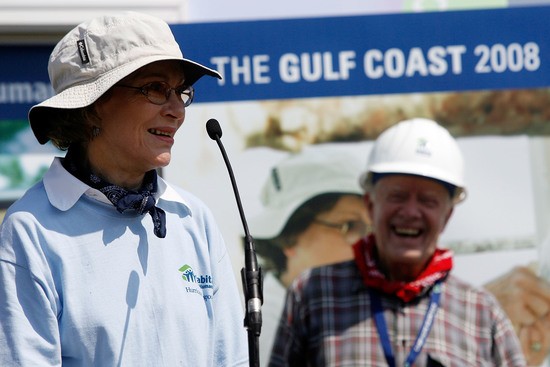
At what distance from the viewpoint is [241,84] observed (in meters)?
4.75

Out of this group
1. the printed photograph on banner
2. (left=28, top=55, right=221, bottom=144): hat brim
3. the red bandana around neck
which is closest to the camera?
(left=28, top=55, right=221, bottom=144): hat brim

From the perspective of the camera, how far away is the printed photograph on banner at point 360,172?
4785 millimetres

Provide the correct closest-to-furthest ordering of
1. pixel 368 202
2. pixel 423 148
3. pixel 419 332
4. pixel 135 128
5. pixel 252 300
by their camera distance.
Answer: pixel 252 300
pixel 135 128
pixel 419 332
pixel 423 148
pixel 368 202

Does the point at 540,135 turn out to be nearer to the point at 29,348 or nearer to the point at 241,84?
the point at 241,84

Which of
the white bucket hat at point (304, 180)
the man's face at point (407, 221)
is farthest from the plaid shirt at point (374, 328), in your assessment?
the white bucket hat at point (304, 180)

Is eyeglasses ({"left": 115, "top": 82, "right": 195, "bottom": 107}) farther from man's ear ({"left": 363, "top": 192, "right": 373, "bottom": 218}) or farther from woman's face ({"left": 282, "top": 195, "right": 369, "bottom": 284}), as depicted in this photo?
woman's face ({"left": 282, "top": 195, "right": 369, "bottom": 284})

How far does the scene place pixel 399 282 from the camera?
442 centimetres

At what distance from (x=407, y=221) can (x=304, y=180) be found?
554 mm

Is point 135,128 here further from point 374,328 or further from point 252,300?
point 374,328

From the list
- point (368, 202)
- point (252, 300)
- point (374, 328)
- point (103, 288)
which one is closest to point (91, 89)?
point (103, 288)

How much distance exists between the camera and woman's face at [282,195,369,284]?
15.9ft

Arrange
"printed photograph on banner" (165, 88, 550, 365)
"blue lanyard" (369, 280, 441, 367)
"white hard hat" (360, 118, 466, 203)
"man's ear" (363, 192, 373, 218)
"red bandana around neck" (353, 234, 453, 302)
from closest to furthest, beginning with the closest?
"blue lanyard" (369, 280, 441, 367), "red bandana around neck" (353, 234, 453, 302), "white hard hat" (360, 118, 466, 203), "man's ear" (363, 192, 373, 218), "printed photograph on banner" (165, 88, 550, 365)

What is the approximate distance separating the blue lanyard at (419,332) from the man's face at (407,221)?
0.11 metres

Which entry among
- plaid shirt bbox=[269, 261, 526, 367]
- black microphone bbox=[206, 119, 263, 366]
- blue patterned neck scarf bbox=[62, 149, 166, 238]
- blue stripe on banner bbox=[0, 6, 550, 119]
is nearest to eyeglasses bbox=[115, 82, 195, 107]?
blue patterned neck scarf bbox=[62, 149, 166, 238]
